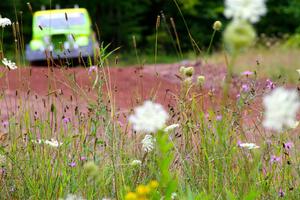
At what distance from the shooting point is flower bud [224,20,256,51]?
1105mm

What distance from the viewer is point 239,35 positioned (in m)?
1.12

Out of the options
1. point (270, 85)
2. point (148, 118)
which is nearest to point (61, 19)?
point (270, 85)

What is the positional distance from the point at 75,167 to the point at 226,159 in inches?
28.9

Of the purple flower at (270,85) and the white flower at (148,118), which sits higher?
the white flower at (148,118)

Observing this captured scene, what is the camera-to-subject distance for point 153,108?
136cm

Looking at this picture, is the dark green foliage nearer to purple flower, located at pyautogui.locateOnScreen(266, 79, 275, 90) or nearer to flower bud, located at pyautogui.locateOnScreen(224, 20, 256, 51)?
purple flower, located at pyautogui.locateOnScreen(266, 79, 275, 90)

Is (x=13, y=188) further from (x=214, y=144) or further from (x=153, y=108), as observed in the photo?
(x=153, y=108)

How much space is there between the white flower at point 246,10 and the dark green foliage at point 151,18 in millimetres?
25935

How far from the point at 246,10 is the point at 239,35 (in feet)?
0.20

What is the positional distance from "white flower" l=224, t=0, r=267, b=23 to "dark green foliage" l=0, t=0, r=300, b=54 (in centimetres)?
2593

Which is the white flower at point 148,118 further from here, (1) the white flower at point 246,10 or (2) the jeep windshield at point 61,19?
(2) the jeep windshield at point 61,19

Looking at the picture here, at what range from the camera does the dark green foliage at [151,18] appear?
2864 centimetres

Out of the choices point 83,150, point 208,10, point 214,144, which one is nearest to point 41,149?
point 83,150

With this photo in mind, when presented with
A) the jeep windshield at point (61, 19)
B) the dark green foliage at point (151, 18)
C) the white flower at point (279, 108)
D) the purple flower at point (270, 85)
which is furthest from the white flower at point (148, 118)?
the dark green foliage at point (151, 18)
